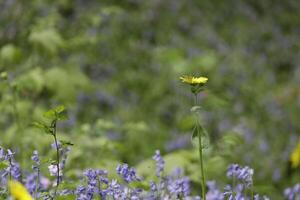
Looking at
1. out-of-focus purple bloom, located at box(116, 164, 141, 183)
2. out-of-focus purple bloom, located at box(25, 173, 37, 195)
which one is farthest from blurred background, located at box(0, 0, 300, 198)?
out-of-focus purple bloom, located at box(116, 164, 141, 183)

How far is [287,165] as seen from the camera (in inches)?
218

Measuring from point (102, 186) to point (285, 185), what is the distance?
323cm

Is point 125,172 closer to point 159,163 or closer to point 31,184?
point 159,163

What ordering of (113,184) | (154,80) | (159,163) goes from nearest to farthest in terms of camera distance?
(113,184)
(159,163)
(154,80)

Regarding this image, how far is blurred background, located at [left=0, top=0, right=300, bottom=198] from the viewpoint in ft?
12.7

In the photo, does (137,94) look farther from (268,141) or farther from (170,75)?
(268,141)

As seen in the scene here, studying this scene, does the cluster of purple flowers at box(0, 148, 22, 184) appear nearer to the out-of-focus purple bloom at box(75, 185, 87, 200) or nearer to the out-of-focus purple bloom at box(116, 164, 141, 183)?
the out-of-focus purple bloom at box(75, 185, 87, 200)

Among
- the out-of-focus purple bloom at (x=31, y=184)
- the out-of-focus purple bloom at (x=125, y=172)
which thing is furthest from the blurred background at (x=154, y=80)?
the out-of-focus purple bloom at (x=125, y=172)

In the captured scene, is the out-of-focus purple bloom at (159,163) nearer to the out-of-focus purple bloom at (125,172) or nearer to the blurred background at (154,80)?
the out-of-focus purple bloom at (125,172)

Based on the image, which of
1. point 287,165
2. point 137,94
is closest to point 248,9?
point 137,94

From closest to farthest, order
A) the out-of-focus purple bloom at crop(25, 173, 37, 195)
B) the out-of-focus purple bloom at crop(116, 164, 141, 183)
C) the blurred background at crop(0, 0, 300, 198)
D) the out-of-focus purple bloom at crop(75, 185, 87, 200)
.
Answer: the out-of-focus purple bloom at crop(75, 185, 87, 200)
the out-of-focus purple bloom at crop(116, 164, 141, 183)
the out-of-focus purple bloom at crop(25, 173, 37, 195)
the blurred background at crop(0, 0, 300, 198)

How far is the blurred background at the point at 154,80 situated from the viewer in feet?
12.7

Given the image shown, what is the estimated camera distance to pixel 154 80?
788 cm

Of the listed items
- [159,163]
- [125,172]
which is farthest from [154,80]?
[125,172]
